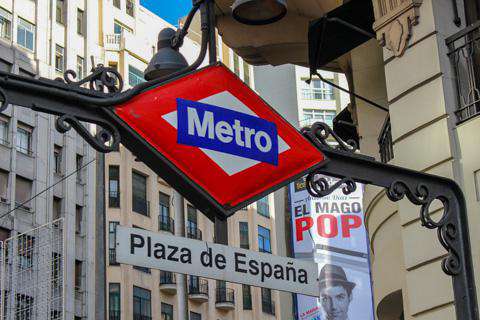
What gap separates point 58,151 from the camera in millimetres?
51625

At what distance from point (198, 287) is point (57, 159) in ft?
34.3

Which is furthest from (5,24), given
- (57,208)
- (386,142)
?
(386,142)

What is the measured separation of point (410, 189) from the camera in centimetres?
768

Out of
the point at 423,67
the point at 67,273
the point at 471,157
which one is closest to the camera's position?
the point at 471,157

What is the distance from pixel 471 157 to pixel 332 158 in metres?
2.91

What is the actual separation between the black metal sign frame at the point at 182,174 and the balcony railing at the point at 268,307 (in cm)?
5473

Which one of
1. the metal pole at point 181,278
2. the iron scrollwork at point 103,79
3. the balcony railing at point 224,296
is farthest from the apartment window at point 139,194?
the iron scrollwork at point 103,79

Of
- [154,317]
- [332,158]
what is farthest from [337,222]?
[332,158]

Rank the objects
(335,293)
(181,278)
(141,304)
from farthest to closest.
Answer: (141,304), (335,293), (181,278)

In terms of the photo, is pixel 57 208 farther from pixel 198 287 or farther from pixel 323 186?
pixel 323 186

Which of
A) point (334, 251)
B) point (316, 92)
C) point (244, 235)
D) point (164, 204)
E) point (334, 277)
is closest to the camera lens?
point (334, 277)

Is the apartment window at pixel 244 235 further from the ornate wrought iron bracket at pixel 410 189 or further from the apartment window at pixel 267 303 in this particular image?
the ornate wrought iron bracket at pixel 410 189

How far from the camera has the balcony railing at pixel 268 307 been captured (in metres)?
62.2

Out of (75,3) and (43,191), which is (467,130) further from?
(75,3)
